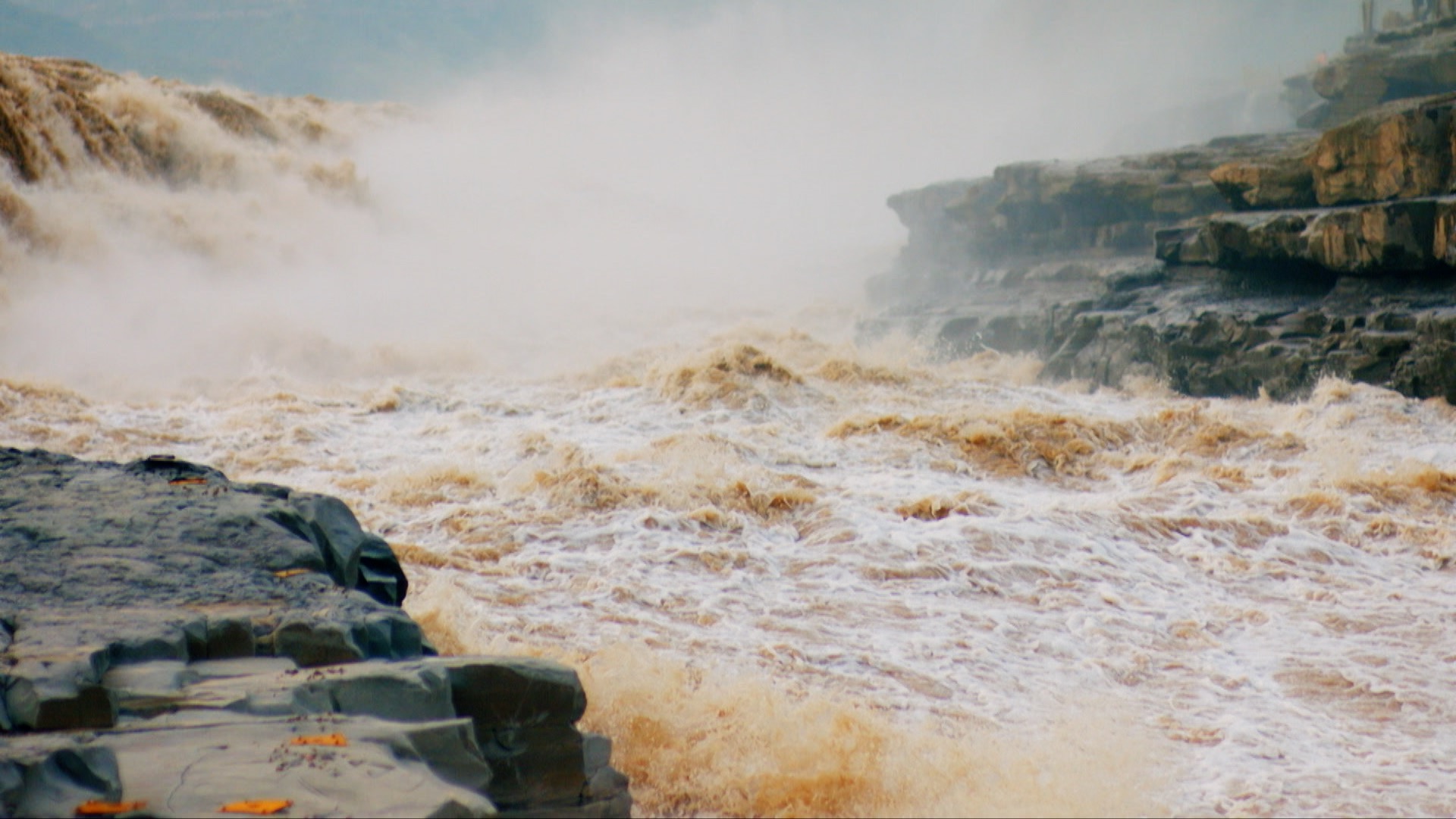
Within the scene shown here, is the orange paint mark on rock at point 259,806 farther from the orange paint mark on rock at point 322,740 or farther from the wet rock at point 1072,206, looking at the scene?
the wet rock at point 1072,206

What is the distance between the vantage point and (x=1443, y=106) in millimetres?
11797

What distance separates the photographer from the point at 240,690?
271cm

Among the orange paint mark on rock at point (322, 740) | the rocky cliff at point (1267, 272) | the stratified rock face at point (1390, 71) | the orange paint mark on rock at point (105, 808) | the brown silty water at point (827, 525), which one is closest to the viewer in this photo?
the orange paint mark on rock at point (105, 808)

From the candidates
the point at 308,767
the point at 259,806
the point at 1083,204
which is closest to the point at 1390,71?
the point at 1083,204

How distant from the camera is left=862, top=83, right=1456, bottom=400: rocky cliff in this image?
11945 mm

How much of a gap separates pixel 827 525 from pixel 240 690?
5.16 metres

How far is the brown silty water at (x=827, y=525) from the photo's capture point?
3.96 m

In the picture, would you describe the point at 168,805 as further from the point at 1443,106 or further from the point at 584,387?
the point at 1443,106

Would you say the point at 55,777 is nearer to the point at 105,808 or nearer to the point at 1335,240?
the point at 105,808

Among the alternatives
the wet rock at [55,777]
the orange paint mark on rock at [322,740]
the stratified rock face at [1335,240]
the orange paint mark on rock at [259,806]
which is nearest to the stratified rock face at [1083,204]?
the stratified rock face at [1335,240]

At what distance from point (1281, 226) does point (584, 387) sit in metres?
8.74

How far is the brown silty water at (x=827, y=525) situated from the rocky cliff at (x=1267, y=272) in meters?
0.65

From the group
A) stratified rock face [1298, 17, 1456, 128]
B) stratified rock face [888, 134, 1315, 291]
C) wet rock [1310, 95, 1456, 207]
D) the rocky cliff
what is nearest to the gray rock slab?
the rocky cliff

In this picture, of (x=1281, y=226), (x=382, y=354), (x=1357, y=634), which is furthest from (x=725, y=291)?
(x=1357, y=634)
